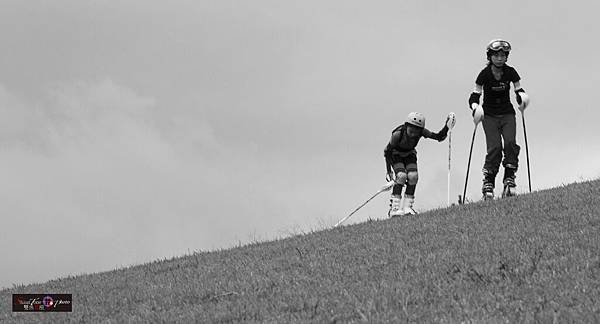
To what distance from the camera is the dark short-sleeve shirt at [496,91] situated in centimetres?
1622

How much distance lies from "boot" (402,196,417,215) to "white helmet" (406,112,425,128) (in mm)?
1552

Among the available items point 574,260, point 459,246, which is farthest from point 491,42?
point 574,260

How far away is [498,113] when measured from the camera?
16156mm

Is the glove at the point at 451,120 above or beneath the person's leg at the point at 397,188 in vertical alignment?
above

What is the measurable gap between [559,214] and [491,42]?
547 cm

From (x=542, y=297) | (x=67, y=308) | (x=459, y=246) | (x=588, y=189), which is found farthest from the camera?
(x=588, y=189)

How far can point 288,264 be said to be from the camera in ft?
38.1

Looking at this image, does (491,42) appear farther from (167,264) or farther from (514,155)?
(167,264)

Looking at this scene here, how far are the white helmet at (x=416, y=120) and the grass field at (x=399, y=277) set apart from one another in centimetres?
281

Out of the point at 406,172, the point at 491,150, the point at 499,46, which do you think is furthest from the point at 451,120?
the point at 499,46

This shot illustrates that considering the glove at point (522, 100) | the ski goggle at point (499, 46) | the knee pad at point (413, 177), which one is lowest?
the knee pad at point (413, 177)

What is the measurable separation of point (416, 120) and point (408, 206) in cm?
183

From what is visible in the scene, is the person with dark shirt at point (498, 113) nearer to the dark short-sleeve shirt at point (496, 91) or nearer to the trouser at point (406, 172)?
the dark short-sleeve shirt at point (496, 91)

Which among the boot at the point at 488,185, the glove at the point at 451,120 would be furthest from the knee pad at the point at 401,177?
the boot at the point at 488,185
